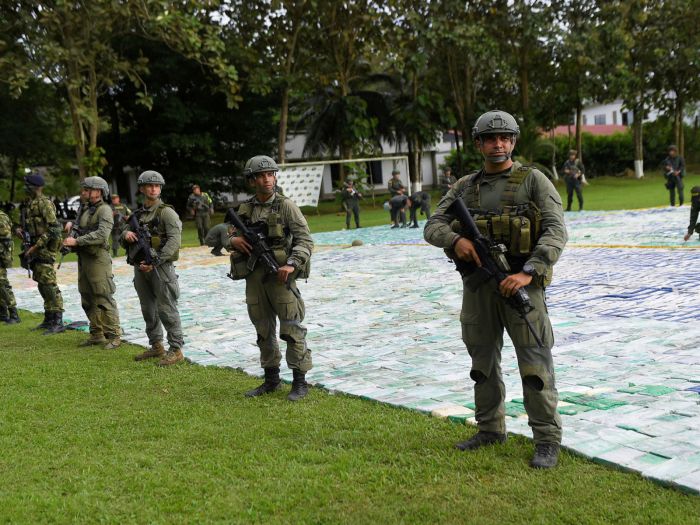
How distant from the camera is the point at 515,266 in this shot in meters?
4.68

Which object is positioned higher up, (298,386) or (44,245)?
(44,245)

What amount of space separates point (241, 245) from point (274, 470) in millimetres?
2221

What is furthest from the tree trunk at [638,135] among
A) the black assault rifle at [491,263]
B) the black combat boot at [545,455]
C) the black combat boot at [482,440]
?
the black combat boot at [545,455]

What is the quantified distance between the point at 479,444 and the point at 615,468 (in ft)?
2.79

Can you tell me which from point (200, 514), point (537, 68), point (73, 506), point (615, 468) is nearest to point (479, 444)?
point (615, 468)

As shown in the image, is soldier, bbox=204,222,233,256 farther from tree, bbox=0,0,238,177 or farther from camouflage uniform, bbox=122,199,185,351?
tree, bbox=0,0,238,177

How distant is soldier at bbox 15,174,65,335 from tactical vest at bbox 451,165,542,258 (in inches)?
302

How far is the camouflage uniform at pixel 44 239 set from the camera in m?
10.6

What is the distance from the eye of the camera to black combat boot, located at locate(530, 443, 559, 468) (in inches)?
176

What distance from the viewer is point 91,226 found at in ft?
30.4

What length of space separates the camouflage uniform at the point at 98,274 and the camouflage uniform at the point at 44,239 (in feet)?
4.45

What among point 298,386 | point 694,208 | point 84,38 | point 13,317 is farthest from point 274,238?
point 84,38

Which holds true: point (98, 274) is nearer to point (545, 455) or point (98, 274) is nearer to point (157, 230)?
point (157, 230)

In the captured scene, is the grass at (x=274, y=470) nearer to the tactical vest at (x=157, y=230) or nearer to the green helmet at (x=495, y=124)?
the tactical vest at (x=157, y=230)
